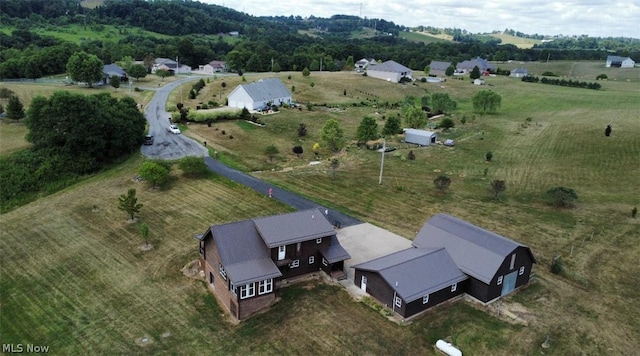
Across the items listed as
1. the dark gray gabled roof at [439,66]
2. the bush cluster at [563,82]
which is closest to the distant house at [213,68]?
the dark gray gabled roof at [439,66]

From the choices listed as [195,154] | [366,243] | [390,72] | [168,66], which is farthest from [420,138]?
[168,66]

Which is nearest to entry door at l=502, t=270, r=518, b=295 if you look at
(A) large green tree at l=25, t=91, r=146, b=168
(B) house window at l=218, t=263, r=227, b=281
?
(B) house window at l=218, t=263, r=227, b=281

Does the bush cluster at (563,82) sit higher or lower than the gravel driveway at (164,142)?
higher

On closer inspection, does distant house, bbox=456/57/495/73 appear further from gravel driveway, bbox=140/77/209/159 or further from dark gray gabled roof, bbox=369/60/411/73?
gravel driveway, bbox=140/77/209/159

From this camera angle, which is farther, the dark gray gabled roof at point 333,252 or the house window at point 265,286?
the dark gray gabled roof at point 333,252

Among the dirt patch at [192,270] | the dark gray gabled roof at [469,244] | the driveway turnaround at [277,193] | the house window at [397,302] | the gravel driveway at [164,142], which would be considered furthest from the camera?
the gravel driveway at [164,142]

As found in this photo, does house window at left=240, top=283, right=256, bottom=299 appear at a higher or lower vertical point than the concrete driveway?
higher

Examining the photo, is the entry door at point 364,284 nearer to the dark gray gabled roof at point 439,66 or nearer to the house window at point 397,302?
the house window at point 397,302
